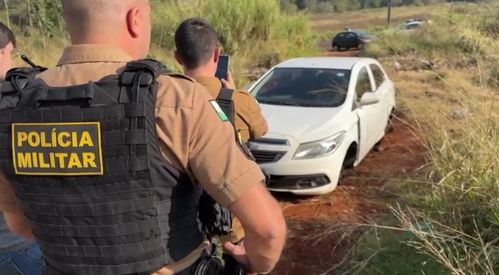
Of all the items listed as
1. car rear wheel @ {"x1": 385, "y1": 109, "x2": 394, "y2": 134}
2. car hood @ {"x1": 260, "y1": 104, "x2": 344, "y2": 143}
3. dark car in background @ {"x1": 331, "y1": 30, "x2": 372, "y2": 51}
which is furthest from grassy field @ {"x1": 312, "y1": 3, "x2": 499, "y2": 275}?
dark car in background @ {"x1": 331, "y1": 30, "x2": 372, "y2": 51}

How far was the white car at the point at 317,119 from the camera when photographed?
4980 millimetres

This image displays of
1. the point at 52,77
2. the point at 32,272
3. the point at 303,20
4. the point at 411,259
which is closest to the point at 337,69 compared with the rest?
the point at 411,259

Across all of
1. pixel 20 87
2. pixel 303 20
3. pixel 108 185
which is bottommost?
pixel 303 20

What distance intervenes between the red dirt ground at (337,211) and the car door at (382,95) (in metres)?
0.39

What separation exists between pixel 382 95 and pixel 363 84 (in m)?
0.60

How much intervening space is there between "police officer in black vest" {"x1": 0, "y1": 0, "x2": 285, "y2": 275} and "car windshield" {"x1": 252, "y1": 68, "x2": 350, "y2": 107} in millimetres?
4345

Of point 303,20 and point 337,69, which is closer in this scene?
point 337,69

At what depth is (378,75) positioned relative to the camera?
7.13 metres

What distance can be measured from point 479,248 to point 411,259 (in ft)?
1.44

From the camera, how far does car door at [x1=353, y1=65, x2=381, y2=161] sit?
5.80m

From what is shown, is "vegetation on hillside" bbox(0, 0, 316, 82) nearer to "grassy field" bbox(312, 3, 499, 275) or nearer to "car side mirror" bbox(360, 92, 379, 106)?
"car side mirror" bbox(360, 92, 379, 106)

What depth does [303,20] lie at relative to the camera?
66.6 ft

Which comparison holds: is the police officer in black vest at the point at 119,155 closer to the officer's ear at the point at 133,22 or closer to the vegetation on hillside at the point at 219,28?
the officer's ear at the point at 133,22

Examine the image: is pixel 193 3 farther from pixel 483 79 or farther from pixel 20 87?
pixel 20 87
